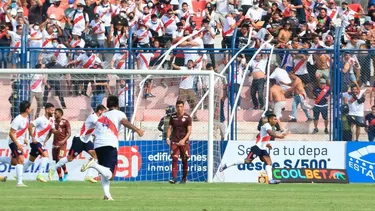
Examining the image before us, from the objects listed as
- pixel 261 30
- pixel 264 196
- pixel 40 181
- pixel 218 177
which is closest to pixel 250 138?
pixel 218 177

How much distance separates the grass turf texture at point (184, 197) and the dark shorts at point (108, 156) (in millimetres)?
667

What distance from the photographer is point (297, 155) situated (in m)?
29.4

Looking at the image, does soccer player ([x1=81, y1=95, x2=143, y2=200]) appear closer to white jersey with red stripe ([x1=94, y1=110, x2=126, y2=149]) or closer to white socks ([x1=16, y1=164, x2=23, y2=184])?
white jersey with red stripe ([x1=94, y1=110, x2=126, y2=149])

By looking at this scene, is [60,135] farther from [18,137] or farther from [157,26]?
[157,26]

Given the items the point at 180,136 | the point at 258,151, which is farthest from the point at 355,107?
the point at 180,136

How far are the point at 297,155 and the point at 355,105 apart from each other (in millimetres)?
2126

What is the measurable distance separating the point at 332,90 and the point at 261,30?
356 centimetres

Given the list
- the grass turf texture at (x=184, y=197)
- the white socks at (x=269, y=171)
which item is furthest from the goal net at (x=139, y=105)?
the grass turf texture at (x=184, y=197)

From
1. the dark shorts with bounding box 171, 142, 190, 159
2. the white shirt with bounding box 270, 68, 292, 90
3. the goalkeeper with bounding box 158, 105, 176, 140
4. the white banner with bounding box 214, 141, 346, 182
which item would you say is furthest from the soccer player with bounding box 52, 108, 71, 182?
the white shirt with bounding box 270, 68, 292, 90

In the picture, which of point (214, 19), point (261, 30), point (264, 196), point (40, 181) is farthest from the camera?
point (214, 19)

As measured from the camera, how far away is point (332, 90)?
97.1ft

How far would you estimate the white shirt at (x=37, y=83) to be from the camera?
2942cm

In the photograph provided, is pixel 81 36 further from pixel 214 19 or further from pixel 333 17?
pixel 333 17

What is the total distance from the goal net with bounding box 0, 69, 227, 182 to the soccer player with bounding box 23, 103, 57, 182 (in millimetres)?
578
